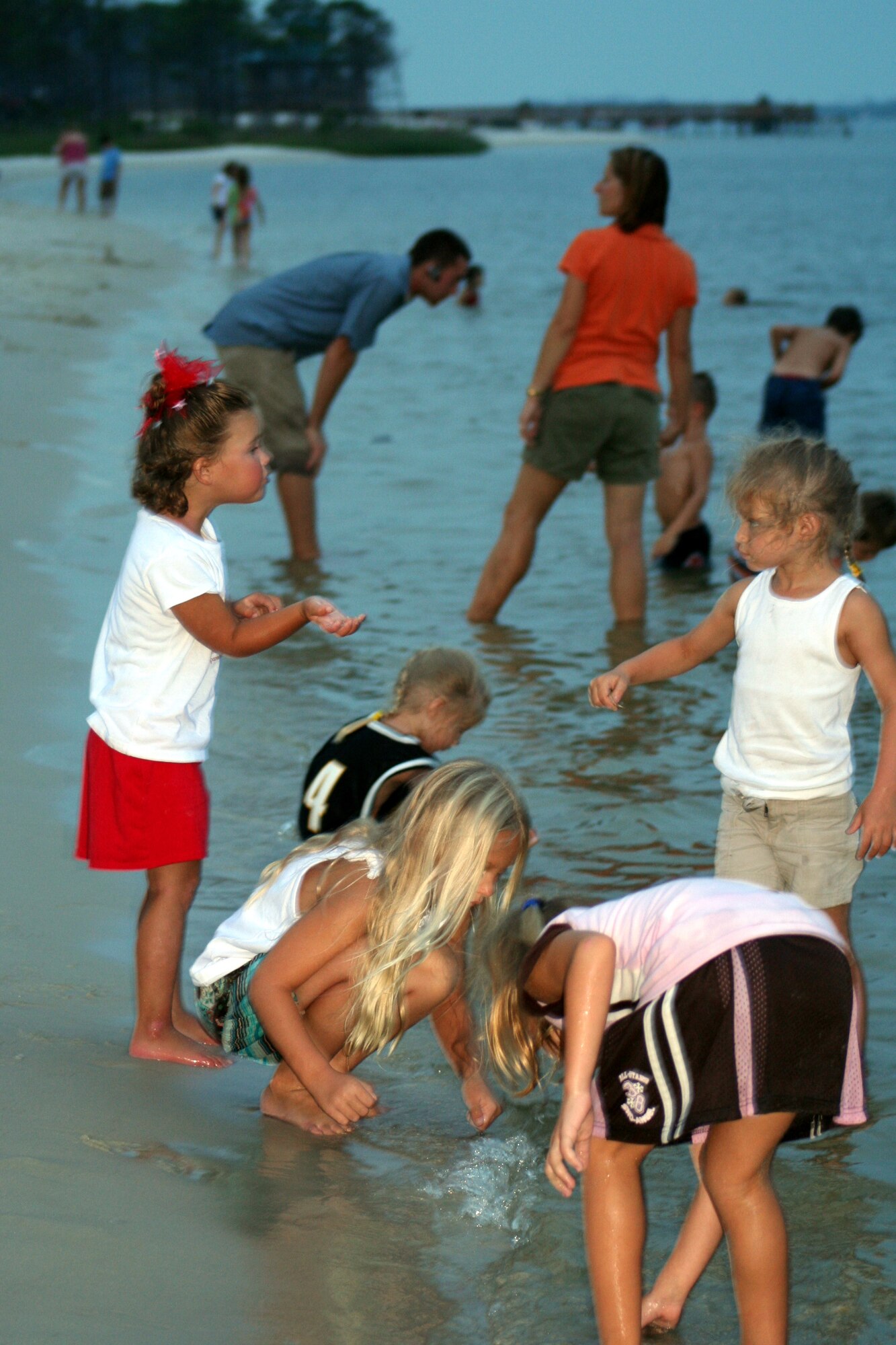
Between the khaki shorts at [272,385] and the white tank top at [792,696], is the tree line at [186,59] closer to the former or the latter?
the khaki shorts at [272,385]

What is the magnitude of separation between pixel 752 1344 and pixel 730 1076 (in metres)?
0.37

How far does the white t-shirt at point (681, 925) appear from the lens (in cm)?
219

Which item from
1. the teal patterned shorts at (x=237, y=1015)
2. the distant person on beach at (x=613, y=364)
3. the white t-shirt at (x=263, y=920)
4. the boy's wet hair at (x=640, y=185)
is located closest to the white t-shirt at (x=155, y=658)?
the white t-shirt at (x=263, y=920)

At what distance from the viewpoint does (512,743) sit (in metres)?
5.20

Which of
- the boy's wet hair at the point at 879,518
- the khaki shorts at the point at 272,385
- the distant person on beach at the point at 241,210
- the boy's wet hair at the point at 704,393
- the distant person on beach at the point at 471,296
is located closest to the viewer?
the boy's wet hair at the point at 879,518

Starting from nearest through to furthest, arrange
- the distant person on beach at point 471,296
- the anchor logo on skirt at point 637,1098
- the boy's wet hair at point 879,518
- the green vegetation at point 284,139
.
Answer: the anchor logo on skirt at point 637,1098
the boy's wet hair at point 879,518
the distant person on beach at point 471,296
the green vegetation at point 284,139

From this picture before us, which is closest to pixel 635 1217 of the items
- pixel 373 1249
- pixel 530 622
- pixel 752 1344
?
pixel 752 1344

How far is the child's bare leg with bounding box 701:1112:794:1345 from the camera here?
216 centimetres

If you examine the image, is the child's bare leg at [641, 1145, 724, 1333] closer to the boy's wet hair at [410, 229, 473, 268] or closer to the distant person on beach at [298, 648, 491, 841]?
the distant person on beach at [298, 648, 491, 841]

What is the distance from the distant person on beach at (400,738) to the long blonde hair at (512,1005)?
3.22ft

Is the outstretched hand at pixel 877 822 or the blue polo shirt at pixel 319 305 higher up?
the blue polo shirt at pixel 319 305

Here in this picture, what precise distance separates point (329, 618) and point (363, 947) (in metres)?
0.58

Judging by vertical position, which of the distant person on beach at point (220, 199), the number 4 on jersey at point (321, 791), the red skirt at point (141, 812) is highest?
the distant person on beach at point (220, 199)

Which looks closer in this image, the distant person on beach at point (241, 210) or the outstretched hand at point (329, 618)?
the outstretched hand at point (329, 618)
